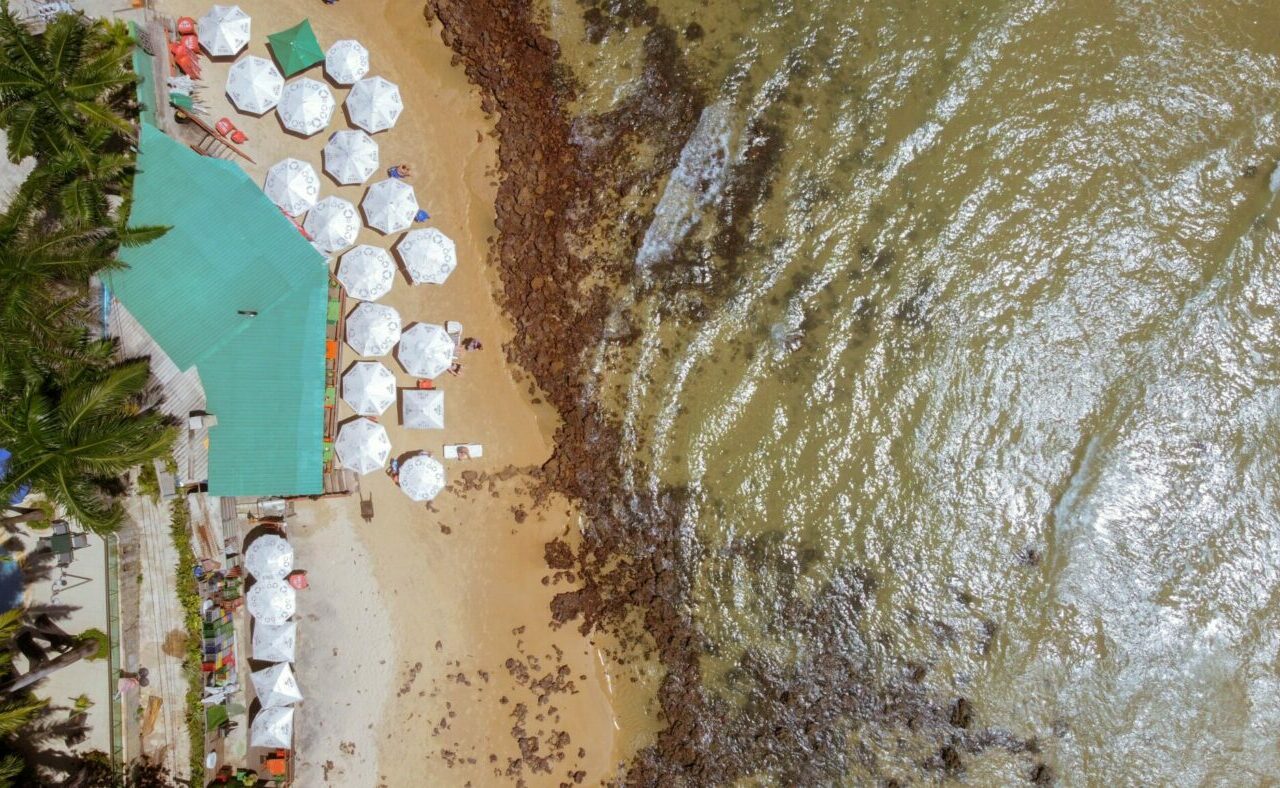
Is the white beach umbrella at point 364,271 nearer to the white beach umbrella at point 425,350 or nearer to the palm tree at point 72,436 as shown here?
the white beach umbrella at point 425,350

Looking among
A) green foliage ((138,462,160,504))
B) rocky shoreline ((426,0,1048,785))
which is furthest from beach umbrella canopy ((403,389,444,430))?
green foliage ((138,462,160,504))

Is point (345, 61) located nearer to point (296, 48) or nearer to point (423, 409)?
point (296, 48)

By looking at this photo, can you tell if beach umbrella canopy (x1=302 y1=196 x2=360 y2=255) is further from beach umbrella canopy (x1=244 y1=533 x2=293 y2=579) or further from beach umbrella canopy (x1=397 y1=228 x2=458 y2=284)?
beach umbrella canopy (x1=244 y1=533 x2=293 y2=579)

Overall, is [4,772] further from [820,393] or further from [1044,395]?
[1044,395]

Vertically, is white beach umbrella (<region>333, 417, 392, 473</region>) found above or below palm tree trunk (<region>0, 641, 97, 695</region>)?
above

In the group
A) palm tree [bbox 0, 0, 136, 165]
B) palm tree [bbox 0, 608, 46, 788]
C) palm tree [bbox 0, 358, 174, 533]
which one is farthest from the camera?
palm tree [bbox 0, 608, 46, 788]

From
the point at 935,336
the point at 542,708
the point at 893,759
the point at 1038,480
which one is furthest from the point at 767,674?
the point at 935,336

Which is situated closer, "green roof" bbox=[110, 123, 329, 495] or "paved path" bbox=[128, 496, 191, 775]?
"green roof" bbox=[110, 123, 329, 495]
